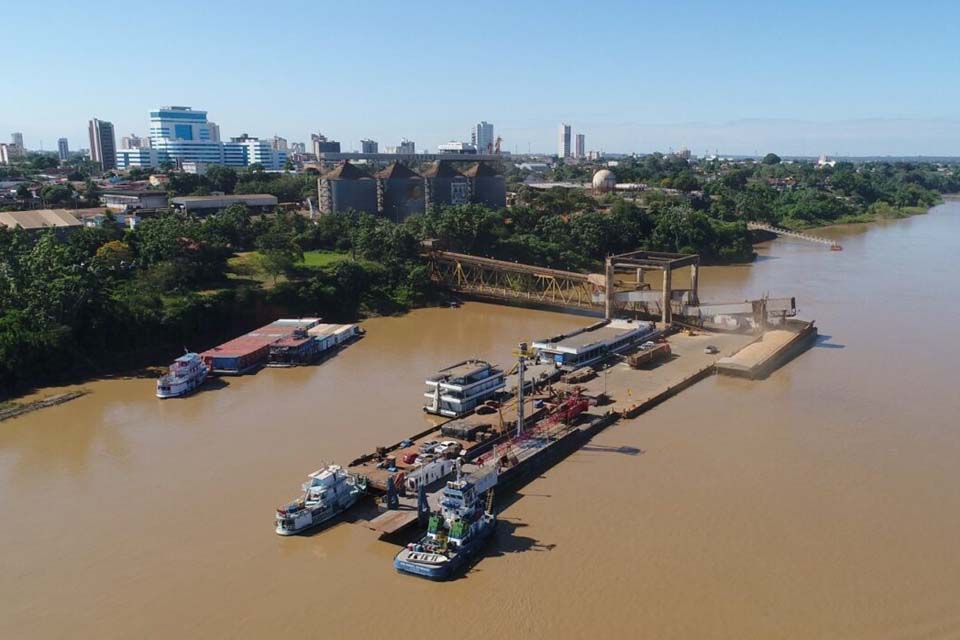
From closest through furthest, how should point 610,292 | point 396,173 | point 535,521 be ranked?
1. point 535,521
2. point 610,292
3. point 396,173

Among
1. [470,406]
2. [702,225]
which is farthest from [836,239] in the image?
[470,406]

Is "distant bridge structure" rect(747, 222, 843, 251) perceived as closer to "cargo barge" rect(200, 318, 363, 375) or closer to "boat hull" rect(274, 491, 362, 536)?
"cargo barge" rect(200, 318, 363, 375)

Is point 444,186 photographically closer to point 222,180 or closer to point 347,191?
point 347,191

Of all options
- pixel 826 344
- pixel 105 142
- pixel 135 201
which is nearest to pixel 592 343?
pixel 826 344

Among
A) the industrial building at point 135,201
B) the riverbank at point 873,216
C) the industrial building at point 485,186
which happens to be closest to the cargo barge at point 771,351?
the industrial building at point 485,186

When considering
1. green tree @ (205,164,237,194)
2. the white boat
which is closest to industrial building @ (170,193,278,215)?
green tree @ (205,164,237,194)
